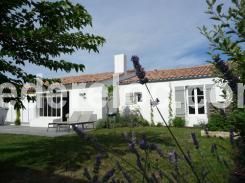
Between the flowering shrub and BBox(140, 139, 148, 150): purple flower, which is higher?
BBox(140, 139, 148, 150): purple flower

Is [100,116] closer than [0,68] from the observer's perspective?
No

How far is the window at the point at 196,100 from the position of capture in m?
18.2

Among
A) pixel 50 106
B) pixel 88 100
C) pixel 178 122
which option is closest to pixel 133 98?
pixel 88 100

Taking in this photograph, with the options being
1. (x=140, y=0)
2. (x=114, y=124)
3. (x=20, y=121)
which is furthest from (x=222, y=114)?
(x=20, y=121)

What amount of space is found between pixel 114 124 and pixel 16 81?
12877 mm

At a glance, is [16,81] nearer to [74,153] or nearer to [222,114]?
[74,153]

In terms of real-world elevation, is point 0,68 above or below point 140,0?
below

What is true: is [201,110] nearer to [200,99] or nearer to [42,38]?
[200,99]

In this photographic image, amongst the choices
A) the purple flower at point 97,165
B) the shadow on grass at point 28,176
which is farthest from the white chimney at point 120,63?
the purple flower at point 97,165

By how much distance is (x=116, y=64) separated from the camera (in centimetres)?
2420

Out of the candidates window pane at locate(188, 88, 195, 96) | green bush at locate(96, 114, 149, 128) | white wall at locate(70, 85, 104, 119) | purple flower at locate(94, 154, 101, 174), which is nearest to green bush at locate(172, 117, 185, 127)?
window pane at locate(188, 88, 195, 96)

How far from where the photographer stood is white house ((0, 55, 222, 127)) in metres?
18.2

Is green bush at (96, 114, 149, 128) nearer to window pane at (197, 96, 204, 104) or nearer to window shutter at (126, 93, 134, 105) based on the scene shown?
window shutter at (126, 93, 134, 105)

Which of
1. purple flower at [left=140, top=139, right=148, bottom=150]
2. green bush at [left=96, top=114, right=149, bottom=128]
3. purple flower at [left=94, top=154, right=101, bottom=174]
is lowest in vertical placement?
green bush at [left=96, top=114, right=149, bottom=128]
